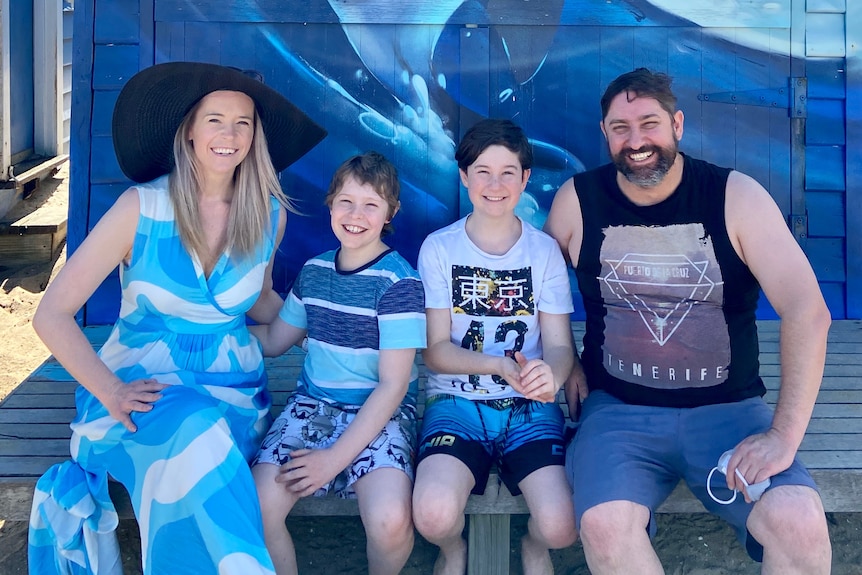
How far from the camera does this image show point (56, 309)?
7.44ft

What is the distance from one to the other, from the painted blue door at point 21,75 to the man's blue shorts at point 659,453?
544 cm

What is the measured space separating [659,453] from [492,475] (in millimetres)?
487

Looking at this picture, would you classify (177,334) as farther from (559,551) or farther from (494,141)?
(559,551)

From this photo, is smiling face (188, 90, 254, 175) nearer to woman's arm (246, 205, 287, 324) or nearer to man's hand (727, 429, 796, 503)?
woman's arm (246, 205, 287, 324)

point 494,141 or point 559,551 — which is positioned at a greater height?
point 494,141

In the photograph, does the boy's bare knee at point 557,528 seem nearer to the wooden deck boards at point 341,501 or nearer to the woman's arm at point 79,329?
the wooden deck boards at point 341,501

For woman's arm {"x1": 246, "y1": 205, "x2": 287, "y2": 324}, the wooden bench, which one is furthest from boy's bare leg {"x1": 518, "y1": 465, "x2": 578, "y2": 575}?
woman's arm {"x1": 246, "y1": 205, "x2": 287, "y2": 324}

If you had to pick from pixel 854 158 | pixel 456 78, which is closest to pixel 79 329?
pixel 456 78

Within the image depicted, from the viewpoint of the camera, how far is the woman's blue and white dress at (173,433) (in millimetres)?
2027

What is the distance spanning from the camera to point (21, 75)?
20.4ft

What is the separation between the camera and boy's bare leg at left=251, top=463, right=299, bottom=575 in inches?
87.4

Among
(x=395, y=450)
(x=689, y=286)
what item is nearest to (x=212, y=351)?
(x=395, y=450)

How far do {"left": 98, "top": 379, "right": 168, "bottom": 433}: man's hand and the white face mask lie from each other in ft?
4.96

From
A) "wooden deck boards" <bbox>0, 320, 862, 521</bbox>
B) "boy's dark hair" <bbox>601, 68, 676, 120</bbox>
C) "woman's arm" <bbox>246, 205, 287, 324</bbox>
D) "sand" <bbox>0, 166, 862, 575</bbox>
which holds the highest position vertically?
"boy's dark hair" <bbox>601, 68, 676, 120</bbox>
